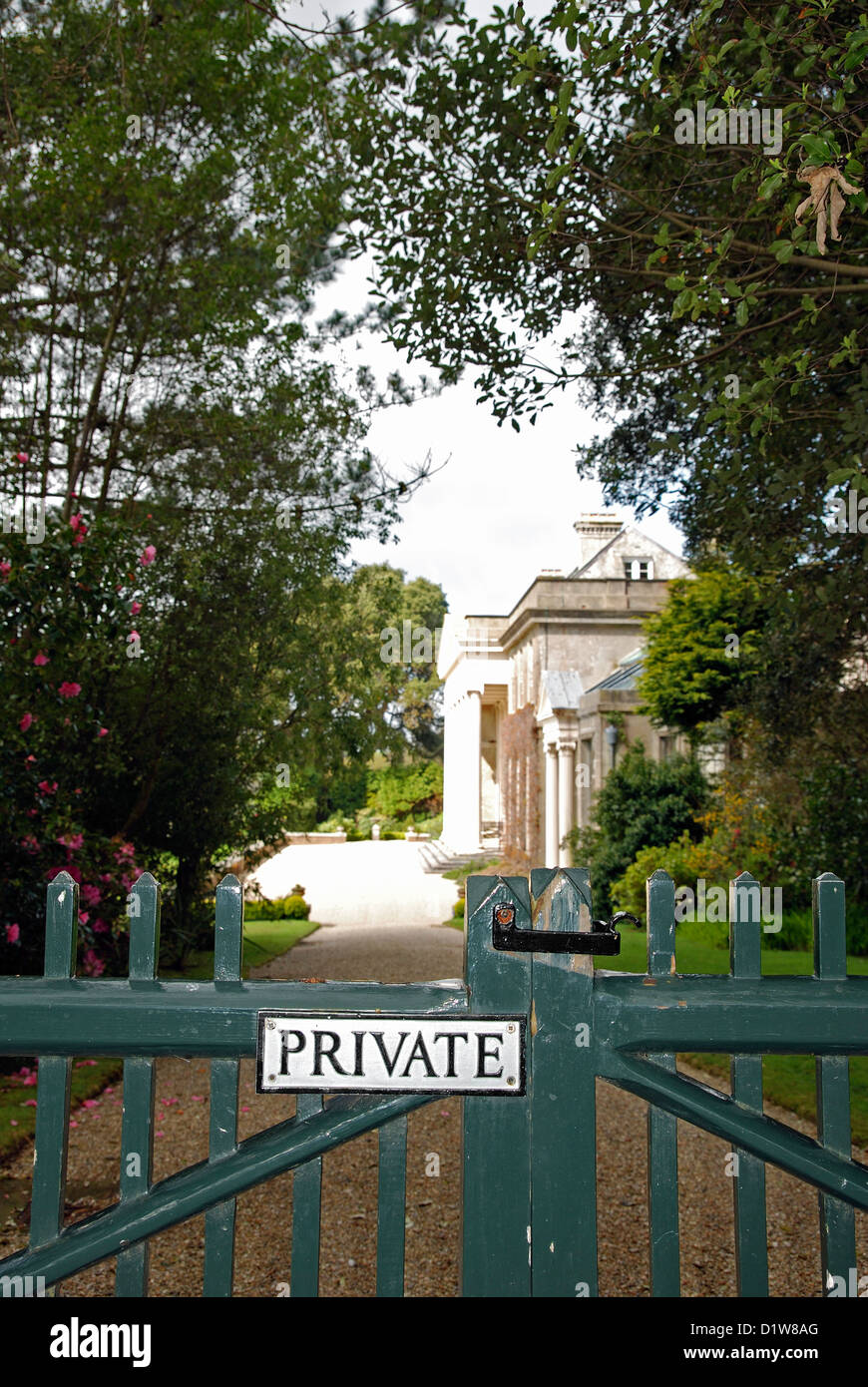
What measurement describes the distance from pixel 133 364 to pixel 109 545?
264 cm

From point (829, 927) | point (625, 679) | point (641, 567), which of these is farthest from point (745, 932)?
point (641, 567)

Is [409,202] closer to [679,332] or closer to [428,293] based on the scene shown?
[428,293]

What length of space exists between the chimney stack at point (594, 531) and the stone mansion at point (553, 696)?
36mm

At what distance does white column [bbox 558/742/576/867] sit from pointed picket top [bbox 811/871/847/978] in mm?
18034

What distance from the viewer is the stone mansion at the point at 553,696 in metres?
19.0

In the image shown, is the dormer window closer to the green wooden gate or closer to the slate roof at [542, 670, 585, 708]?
the slate roof at [542, 670, 585, 708]

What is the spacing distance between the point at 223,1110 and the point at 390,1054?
32cm

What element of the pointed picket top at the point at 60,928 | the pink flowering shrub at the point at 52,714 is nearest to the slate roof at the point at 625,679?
the pink flowering shrub at the point at 52,714

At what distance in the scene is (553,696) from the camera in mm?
20125

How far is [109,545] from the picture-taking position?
6754 millimetres

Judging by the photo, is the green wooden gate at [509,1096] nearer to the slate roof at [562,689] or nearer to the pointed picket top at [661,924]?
the pointed picket top at [661,924]

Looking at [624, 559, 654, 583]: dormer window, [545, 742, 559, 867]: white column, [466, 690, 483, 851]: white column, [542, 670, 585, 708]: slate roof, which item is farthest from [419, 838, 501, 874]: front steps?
[624, 559, 654, 583]: dormer window

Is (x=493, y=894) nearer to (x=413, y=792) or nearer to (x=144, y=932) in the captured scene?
(x=144, y=932)
